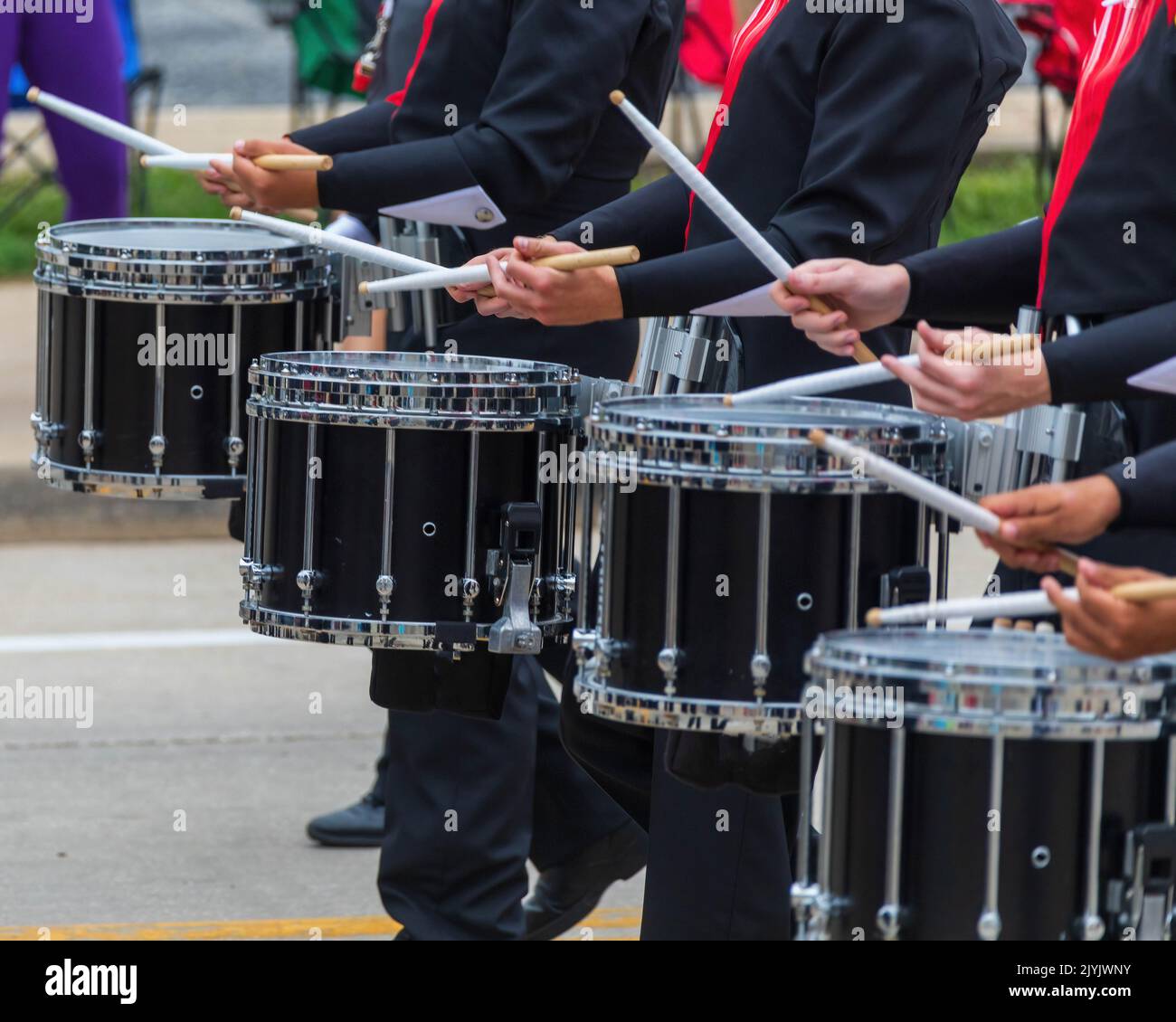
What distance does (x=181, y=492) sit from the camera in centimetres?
387

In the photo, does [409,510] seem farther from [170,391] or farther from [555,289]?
[170,391]

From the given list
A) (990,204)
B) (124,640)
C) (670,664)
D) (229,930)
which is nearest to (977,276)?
(670,664)

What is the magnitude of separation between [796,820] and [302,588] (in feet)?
2.42

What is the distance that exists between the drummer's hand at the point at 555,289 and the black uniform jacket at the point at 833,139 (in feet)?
0.11

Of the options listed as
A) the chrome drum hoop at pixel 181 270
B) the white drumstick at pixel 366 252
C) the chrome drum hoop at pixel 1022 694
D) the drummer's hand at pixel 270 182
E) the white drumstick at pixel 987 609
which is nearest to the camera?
the chrome drum hoop at pixel 1022 694

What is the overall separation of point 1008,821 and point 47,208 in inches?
402

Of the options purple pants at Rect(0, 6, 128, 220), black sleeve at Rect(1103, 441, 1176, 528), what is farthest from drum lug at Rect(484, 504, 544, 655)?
purple pants at Rect(0, 6, 128, 220)

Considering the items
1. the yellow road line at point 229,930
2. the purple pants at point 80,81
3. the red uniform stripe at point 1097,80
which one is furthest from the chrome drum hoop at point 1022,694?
the purple pants at point 80,81

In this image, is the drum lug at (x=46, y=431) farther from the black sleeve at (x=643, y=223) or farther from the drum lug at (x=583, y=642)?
the drum lug at (x=583, y=642)

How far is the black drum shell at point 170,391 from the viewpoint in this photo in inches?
152

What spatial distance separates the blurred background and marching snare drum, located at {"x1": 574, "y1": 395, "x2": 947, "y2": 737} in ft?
4.92

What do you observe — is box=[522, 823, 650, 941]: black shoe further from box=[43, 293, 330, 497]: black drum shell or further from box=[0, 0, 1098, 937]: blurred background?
box=[43, 293, 330, 497]: black drum shell

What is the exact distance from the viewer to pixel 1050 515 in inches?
97.5

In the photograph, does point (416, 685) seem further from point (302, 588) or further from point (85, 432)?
point (85, 432)
